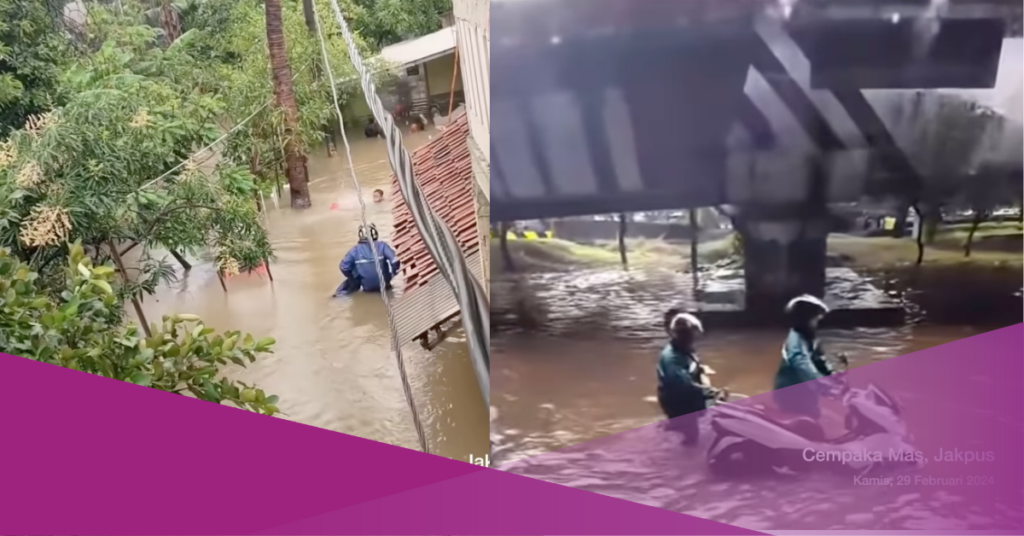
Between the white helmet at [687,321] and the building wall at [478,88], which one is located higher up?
the building wall at [478,88]

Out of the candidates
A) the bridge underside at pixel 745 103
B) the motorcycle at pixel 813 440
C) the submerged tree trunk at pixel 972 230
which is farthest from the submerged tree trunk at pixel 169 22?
the submerged tree trunk at pixel 972 230

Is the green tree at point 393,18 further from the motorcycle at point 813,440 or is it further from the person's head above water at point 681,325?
A: the motorcycle at point 813,440

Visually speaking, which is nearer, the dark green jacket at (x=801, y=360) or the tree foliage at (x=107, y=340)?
the tree foliage at (x=107, y=340)

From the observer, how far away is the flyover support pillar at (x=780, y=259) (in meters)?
1.57

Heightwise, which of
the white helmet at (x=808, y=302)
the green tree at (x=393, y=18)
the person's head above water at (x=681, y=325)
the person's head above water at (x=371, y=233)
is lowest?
the person's head above water at (x=681, y=325)

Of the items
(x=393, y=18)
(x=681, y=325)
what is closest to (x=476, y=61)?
(x=393, y=18)

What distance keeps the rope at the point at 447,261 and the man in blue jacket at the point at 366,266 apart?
0.09 meters

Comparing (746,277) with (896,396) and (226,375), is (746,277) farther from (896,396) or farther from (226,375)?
(226,375)

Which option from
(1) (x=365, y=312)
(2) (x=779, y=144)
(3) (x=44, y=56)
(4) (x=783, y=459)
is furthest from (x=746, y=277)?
(3) (x=44, y=56)

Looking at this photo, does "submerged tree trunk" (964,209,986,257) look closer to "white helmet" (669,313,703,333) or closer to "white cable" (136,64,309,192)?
"white helmet" (669,313,703,333)

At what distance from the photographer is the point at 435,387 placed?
161cm

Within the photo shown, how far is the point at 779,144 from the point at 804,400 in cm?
56

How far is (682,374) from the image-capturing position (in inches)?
63.3

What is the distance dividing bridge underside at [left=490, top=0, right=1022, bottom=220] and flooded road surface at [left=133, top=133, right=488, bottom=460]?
11.2 inches
